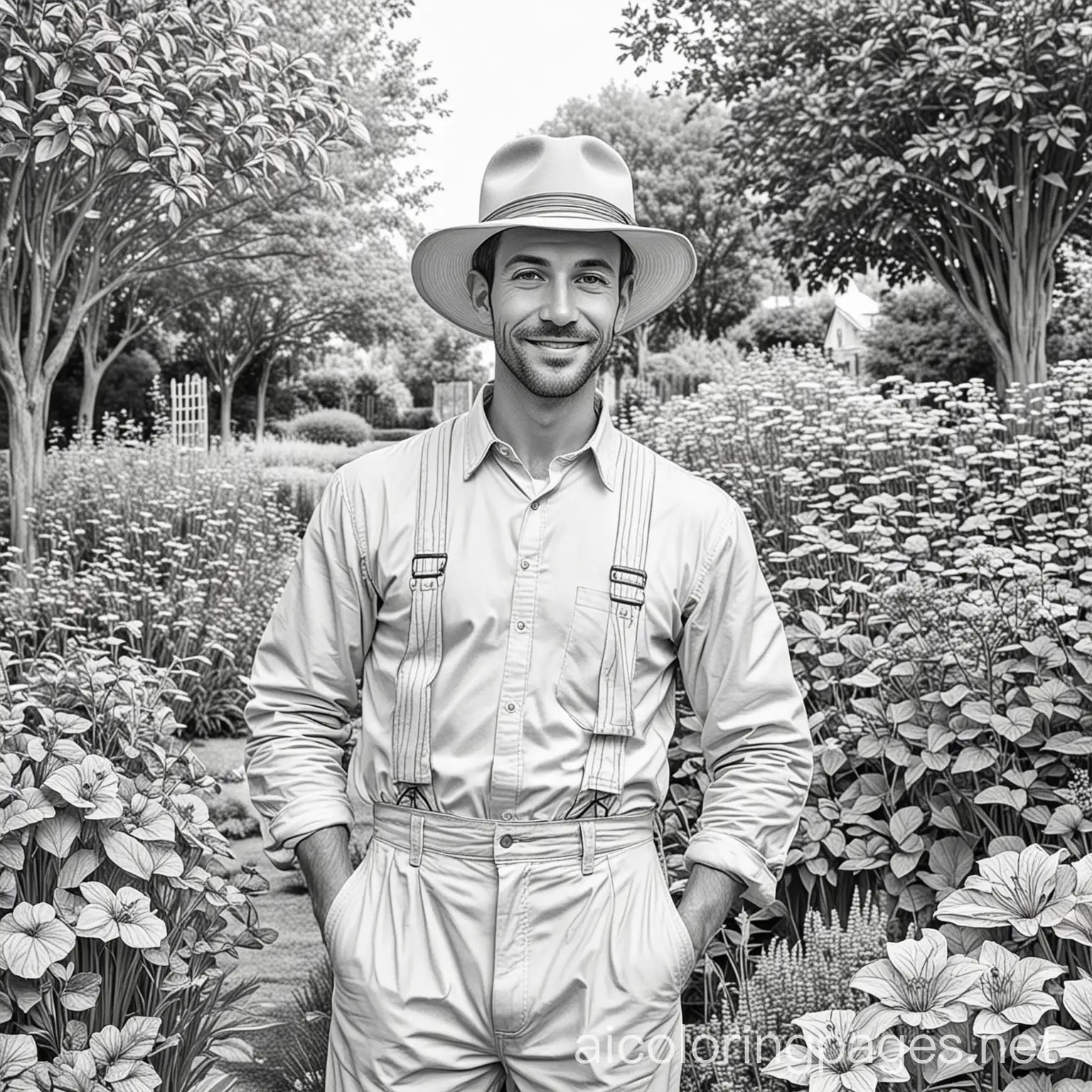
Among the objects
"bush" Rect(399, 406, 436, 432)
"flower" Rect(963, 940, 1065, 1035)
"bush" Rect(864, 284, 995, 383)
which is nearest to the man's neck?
"flower" Rect(963, 940, 1065, 1035)

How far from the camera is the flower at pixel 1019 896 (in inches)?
80.8

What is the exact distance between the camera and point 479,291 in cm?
213

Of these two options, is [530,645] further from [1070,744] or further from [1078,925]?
[1070,744]

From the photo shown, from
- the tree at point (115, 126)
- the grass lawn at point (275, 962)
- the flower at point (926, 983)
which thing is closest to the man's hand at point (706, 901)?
the flower at point (926, 983)

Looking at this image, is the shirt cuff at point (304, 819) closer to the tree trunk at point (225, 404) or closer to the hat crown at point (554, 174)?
the hat crown at point (554, 174)

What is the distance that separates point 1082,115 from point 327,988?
349 inches

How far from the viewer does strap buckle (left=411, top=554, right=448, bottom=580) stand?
1868mm

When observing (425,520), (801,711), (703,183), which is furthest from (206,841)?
(703,183)

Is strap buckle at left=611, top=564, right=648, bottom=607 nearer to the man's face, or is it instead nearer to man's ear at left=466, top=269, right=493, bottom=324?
the man's face

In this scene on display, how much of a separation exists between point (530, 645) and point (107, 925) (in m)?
1.12

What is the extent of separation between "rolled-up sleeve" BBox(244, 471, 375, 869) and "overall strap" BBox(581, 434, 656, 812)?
0.38 metres

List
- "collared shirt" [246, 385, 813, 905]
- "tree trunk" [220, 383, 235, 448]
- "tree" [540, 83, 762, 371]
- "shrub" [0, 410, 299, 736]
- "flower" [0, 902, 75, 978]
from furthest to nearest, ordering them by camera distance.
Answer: "tree" [540, 83, 762, 371] < "tree trunk" [220, 383, 235, 448] < "shrub" [0, 410, 299, 736] < "flower" [0, 902, 75, 978] < "collared shirt" [246, 385, 813, 905]

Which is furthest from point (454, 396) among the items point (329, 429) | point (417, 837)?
point (329, 429)

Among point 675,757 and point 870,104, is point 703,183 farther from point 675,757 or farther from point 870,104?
point 675,757
